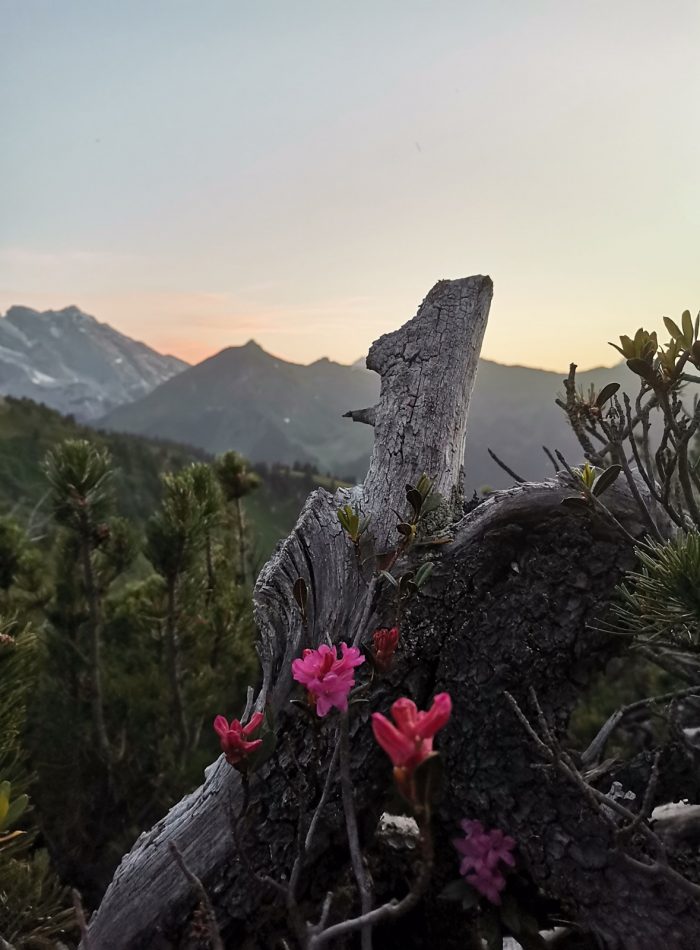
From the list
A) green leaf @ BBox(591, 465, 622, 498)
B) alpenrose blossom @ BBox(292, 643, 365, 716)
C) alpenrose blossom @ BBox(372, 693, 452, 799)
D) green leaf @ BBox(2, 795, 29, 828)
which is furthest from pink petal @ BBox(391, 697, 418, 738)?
green leaf @ BBox(591, 465, 622, 498)

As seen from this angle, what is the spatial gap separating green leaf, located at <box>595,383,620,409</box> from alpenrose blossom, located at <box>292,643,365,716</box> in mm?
1232

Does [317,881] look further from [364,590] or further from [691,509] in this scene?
[691,509]

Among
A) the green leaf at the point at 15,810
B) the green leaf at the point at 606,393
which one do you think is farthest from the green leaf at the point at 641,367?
the green leaf at the point at 15,810

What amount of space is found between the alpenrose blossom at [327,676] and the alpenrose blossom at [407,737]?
15.4 inches

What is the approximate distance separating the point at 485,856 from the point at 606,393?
4.91 feet

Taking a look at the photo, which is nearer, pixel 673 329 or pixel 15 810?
pixel 15 810

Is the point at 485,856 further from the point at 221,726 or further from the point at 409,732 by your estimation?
the point at 409,732

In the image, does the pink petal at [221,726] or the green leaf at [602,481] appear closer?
the pink petal at [221,726]

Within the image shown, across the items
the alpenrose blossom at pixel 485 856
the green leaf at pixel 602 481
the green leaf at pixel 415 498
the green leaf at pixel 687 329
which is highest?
the green leaf at pixel 687 329

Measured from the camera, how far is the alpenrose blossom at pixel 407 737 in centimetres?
77

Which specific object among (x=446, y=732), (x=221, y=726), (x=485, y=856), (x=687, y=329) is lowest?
(x=485, y=856)

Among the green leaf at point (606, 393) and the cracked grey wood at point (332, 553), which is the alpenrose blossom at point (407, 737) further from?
the green leaf at point (606, 393)

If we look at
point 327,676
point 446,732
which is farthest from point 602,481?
point 327,676

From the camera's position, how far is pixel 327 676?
3.92 feet
